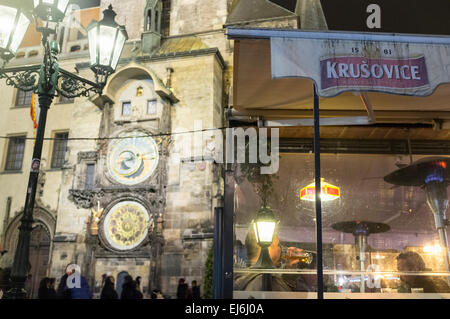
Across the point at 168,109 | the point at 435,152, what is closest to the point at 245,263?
the point at 435,152

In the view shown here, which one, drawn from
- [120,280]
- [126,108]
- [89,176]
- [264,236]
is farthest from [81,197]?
[264,236]

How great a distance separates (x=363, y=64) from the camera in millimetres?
3195

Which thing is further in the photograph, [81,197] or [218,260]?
[81,197]

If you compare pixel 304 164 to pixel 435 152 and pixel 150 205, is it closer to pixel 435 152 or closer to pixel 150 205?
pixel 435 152

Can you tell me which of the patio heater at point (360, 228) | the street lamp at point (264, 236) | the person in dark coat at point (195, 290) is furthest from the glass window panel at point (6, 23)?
the person in dark coat at point (195, 290)

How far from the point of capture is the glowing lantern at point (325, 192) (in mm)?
5629

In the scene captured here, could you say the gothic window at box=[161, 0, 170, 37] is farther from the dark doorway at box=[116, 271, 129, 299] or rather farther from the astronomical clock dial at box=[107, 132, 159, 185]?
the dark doorway at box=[116, 271, 129, 299]

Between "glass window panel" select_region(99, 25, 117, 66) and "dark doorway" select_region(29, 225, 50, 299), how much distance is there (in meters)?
13.8

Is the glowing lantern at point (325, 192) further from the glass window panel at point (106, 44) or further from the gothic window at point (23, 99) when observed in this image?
the gothic window at point (23, 99)

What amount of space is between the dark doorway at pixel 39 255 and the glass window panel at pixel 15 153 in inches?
134

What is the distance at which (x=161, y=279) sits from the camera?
43.7 feet

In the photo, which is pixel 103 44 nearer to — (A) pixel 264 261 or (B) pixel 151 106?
(A) pixel 264 261

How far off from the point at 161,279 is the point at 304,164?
9.28 meters

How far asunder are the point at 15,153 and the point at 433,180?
1848 centimetres
